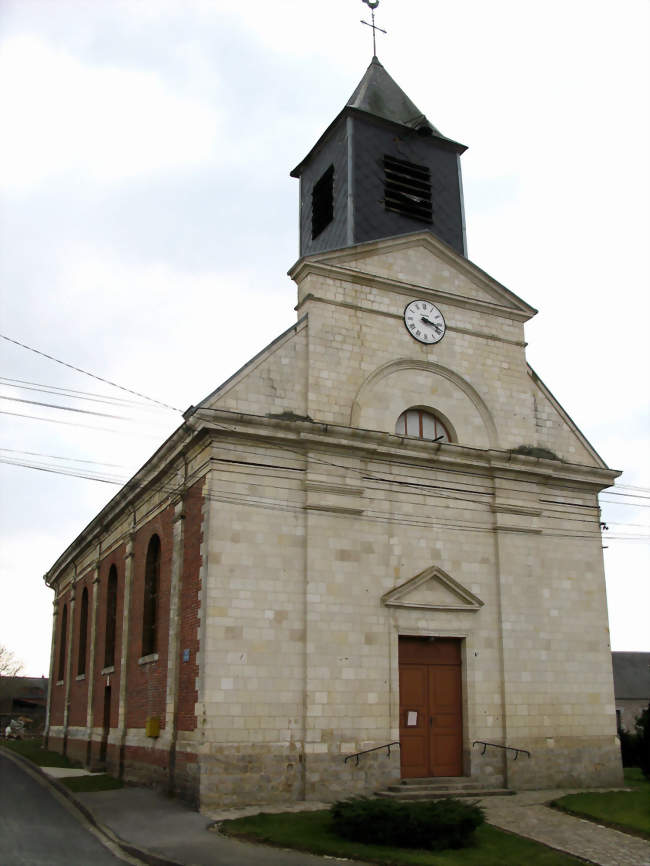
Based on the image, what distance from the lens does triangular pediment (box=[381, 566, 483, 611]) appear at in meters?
18.4

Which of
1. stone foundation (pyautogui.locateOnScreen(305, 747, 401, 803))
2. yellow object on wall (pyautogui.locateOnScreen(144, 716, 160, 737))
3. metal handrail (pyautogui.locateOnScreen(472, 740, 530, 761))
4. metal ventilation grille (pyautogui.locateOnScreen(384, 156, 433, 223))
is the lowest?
stone foundation (pyautogui.locateOnScreen(305, 747, 401, 803))

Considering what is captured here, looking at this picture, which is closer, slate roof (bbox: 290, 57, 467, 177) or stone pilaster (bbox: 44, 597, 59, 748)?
slate roof (bbox: 290, 57, 467, 177)

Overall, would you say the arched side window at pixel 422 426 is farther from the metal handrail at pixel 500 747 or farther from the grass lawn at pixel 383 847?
the grass lawn at pixel 383 847

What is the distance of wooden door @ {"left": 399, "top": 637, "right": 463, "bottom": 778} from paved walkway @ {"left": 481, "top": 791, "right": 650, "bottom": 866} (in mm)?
1368

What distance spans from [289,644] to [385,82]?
16428 mm

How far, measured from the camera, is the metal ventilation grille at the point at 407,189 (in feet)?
73.7

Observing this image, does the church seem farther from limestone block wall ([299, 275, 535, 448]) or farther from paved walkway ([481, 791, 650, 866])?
paved walkway ([481, 791, 650, 866])

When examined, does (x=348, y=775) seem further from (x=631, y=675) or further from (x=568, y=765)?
(x=631, y=675)

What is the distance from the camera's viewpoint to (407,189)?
22812mm

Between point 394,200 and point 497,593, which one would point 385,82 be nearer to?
point 394,200

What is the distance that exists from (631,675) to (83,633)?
117 ft

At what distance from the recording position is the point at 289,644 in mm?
17109

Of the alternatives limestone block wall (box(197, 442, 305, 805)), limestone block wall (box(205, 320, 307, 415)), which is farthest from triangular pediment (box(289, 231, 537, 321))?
limestone block wall (box(197, 442, 305, 805))

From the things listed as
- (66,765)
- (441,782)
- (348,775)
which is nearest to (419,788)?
(441,782)
